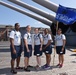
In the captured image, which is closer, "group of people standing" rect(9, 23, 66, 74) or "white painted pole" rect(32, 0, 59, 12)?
"group of people standing" rect(9, 23, 66, 74)

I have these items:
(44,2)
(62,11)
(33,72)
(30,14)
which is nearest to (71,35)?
(30,14)

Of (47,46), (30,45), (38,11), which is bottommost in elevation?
(47,46)

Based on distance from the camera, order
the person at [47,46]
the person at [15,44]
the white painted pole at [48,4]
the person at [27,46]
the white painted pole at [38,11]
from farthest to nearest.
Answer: the white painted pole at [38,11], the white painted pole at [48,4], the person at [47,46], the person at [27,46], the person at [15,44]

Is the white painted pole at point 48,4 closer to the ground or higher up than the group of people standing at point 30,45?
higher up

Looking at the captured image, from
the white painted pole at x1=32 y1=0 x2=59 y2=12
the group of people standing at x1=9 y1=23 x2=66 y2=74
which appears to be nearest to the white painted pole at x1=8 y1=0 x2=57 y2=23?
the white painted pole at x1=32 y1=0 x2=59 y2=12

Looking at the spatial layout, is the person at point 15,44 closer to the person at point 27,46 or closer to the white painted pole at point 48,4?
the person at point 27,46

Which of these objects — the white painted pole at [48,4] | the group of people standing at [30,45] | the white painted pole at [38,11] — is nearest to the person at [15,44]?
the group of people standing at [30,45]

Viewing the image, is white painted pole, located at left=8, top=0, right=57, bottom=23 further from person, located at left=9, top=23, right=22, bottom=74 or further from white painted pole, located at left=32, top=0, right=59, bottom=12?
person, located at left=9, top=23, right=22, bottom=74

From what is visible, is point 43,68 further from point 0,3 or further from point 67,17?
point 0,3

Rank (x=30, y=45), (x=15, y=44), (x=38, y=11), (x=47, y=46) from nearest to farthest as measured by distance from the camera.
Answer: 1. (x=15, y=44)
2. (x=30, y=45)
3. (x=47, y=46)
4. (x=38, y=11)

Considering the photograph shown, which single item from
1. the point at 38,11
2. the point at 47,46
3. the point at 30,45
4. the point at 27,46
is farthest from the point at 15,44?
the point at 38,11

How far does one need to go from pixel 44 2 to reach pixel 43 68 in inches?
342

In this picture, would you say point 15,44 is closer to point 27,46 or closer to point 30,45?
point 27,46

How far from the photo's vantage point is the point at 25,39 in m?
8.79
